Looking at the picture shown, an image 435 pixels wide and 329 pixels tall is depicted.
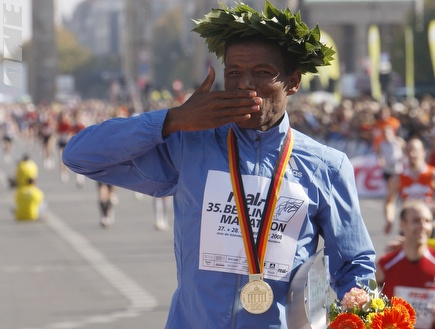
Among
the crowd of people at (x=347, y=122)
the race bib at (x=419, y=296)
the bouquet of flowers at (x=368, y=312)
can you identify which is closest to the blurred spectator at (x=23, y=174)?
the crowd of people at (x=347, y=122)

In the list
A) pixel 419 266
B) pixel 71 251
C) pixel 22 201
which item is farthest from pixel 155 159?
pixel 22 201

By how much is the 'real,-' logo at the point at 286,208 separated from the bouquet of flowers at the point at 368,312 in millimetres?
310

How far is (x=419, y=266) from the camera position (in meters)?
8.47

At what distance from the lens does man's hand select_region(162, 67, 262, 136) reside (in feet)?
14.4

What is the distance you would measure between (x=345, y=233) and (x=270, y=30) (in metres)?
0.72

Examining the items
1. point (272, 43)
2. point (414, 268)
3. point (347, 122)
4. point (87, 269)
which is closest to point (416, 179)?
point (87, 269)

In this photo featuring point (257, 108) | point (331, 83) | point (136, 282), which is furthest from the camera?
point (331, 83)

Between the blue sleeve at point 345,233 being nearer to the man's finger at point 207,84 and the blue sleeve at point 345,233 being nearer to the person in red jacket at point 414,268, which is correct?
the man's finger at point 207,84

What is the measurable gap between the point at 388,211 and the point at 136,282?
2.77m

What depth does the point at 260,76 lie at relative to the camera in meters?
4.50

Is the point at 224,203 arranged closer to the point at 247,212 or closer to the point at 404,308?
the point at 247,212

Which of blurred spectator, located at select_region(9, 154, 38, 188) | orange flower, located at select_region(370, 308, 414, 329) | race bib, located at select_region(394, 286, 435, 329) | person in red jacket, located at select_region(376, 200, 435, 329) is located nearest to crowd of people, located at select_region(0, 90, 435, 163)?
blurred spectator, located at select_region(9, 154, 38, 188)

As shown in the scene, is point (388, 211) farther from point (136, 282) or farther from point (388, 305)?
point (388, 305)

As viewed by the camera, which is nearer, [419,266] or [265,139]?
[265,139]
